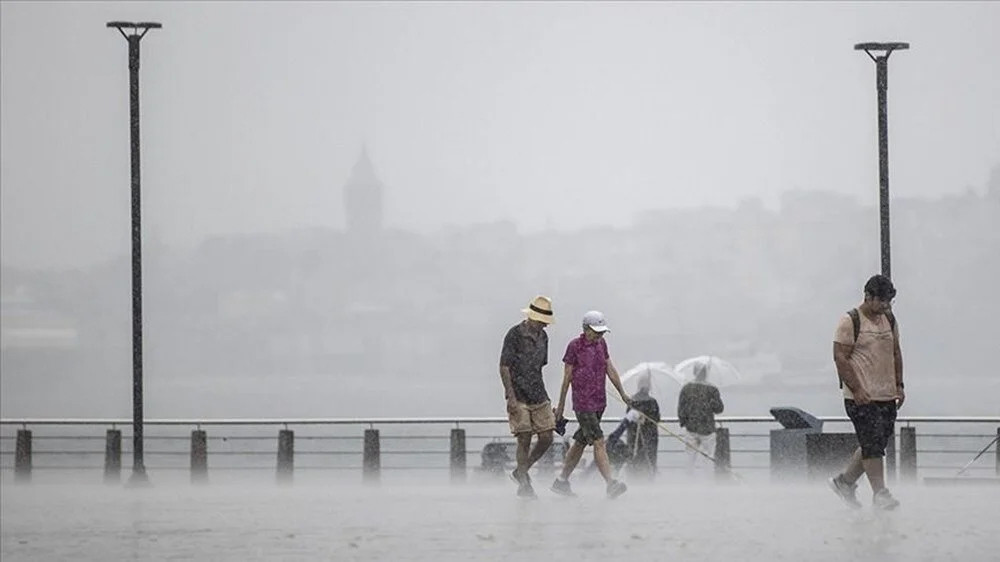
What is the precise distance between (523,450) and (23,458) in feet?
51.0

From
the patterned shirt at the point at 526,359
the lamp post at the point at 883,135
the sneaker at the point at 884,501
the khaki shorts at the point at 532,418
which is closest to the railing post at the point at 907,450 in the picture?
the lamp post at the point at 883,135

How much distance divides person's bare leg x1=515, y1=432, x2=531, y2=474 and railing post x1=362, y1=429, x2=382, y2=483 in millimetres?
9698

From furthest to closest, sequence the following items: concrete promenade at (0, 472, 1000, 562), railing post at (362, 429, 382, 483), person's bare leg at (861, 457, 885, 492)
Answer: railing post at (362, 429, 382, 483)
person's bare leg at (861, 457, 885, 492)
concrete promenade at (0, 472, 1000, 562)

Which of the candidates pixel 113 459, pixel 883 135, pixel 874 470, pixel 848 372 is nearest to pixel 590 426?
pixel 874 470

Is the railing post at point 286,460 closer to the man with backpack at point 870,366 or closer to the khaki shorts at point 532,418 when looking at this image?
the khaki shorts at point 532,418

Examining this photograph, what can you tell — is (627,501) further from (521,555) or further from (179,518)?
(521,555)

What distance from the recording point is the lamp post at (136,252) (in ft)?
103

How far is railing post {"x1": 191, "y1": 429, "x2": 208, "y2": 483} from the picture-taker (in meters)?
33.3

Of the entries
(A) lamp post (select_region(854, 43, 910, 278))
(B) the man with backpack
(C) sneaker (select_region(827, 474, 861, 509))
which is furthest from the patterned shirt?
(A) lamp post (select_region(854, 43, 910, 278))

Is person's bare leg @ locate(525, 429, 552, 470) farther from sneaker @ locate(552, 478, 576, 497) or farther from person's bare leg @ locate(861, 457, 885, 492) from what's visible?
person's bare leg @ locate(861, 457, 885, 492)

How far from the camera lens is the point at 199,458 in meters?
33.6

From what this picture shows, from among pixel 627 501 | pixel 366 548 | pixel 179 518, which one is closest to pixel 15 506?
pixel 179 518

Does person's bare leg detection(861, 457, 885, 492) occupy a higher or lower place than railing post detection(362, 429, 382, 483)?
higher

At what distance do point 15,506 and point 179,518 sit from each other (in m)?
4.90
